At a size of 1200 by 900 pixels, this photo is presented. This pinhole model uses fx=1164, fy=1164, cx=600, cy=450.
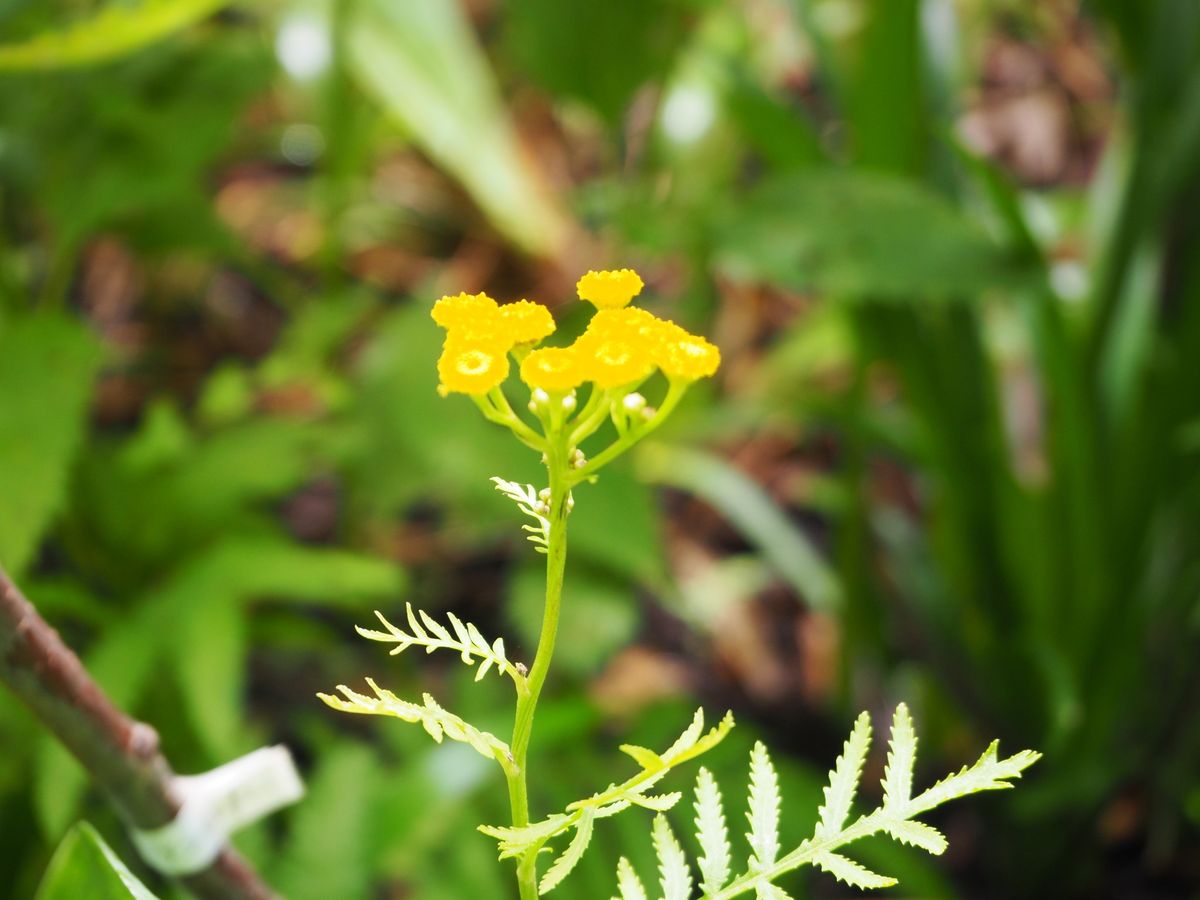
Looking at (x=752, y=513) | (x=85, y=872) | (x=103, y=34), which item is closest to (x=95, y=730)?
(x=85, y=872)

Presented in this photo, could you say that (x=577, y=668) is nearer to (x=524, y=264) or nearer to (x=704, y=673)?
(x=704, y=673)

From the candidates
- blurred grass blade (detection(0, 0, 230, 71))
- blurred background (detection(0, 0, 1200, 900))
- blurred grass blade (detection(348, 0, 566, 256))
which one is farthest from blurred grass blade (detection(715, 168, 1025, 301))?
blurred grass blade (detection(348, 0, 566, 256))

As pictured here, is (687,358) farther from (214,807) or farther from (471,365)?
(214,807)

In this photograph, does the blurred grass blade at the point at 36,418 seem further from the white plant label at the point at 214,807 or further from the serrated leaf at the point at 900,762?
the serrated leaf at the point at 900,762

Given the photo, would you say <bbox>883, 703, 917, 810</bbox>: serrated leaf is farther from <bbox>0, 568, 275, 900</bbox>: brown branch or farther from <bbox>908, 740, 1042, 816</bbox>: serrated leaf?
<bbox>0, 568, 275, 900</bbox>: brown branch

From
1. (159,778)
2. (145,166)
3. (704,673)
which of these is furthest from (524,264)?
(159,778)

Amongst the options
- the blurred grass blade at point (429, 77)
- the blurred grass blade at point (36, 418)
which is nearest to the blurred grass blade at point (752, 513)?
the blurred grass blade at point (429, 77)
